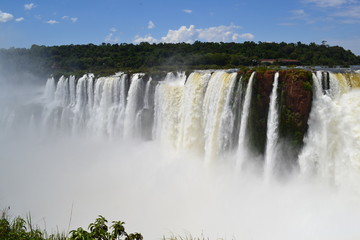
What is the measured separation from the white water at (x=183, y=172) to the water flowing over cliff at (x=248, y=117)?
50 mm

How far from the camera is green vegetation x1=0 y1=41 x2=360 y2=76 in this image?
2930cm

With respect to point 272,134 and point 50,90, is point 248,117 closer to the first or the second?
point 272,134

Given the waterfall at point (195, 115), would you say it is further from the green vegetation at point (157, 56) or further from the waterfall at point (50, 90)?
the waterfall at point (50, 90)

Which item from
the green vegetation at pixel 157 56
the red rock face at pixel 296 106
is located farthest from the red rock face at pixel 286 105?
the green vegetation at pixel 157 56

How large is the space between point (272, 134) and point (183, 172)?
4735 millimetres

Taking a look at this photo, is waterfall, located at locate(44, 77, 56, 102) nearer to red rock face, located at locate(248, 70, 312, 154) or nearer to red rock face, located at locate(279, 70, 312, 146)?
red rock face, located at locate(248, 70, 312, 154)

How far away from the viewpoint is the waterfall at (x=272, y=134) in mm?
13133

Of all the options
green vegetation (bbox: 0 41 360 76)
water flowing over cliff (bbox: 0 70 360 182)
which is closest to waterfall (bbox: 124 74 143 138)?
water flowing over cliff (bbox: 0 70 360 182)

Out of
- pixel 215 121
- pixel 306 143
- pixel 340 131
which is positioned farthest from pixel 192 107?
pixel 340 131

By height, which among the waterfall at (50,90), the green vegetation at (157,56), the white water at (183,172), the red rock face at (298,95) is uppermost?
the green vegetation at (157,56)

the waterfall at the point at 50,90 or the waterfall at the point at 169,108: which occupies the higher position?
the waterfall at the point at 50,90

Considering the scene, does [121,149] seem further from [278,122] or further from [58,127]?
[278,122]

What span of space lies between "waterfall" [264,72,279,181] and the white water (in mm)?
613

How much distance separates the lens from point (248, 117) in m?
14.1
